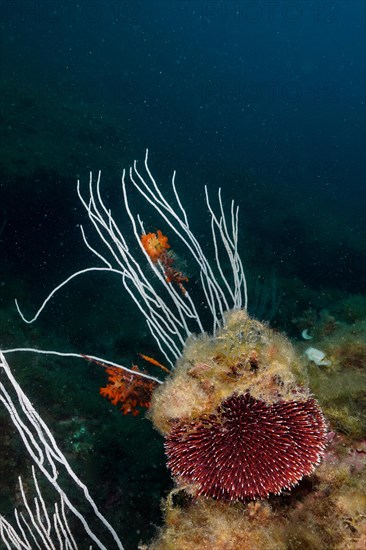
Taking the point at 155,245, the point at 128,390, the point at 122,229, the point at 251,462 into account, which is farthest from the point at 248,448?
the point at 122,229

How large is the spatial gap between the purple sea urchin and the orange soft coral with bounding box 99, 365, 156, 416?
157 centimetres

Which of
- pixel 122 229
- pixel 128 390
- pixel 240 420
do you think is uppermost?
pixel 240 420

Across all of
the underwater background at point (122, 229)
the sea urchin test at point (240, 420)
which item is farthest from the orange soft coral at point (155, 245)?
the underwater background at point (122, 229)

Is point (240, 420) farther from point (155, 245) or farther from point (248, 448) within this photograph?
point (155, 245)

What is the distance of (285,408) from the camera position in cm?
279

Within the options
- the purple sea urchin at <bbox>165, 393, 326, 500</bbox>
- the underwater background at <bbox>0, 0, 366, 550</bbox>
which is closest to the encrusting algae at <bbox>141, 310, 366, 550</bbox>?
the purple sea urchin at <bbox>165, 393, 326, 500</bbox>

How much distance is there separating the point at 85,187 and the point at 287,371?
1564cm

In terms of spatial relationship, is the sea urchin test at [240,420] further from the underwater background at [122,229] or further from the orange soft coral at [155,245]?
the orange soft coral at [155,245]

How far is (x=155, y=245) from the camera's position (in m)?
4.82

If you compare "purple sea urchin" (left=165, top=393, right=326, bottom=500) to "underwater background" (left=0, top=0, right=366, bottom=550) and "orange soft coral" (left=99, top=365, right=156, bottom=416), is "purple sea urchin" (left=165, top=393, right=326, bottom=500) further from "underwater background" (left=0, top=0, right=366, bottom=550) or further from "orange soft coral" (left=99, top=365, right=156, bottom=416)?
"orange soft coral" (left=99, top=365, right=156, bottom=416)

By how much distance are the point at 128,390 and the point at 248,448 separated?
2.02 meters

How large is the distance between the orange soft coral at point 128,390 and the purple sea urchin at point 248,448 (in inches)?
61.9

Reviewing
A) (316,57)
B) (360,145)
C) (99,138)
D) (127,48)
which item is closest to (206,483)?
(99,138)

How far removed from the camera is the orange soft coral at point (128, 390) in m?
4.38
